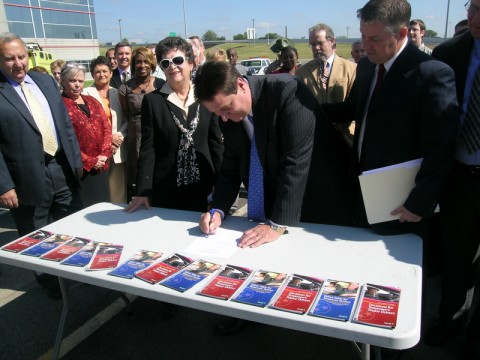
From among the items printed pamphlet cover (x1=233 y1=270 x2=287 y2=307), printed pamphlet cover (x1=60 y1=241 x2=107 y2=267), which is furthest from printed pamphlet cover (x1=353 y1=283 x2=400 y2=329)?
printed pamphlet cover (x1=60 y1=241 x2=107 y2=267)

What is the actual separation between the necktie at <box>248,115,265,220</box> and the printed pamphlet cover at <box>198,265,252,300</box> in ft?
1.68

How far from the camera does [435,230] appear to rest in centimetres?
283

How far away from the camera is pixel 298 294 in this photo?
1.37 metres

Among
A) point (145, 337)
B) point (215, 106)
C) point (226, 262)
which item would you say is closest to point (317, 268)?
point (226, 262)

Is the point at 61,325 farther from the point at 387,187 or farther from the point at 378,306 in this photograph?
the point at 387,187

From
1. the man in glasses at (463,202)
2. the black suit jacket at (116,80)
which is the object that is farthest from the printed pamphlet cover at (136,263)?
the black suit jacket at (116,80)

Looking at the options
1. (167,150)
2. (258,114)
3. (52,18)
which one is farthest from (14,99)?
(52,18)

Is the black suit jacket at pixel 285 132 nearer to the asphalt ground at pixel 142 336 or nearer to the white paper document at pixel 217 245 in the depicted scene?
the white paper document at pixel 217 245

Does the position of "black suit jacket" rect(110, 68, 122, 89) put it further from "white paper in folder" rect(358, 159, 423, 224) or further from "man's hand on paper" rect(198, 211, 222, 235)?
"white paper in folder" rect(358, 159, 423, 224)

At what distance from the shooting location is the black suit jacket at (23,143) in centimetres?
246

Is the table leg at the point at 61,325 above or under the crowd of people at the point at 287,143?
under

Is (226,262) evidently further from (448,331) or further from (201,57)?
(201,57)

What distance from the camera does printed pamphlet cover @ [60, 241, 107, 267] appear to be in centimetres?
169

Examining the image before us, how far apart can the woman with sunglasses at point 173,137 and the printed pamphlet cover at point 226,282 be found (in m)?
0.97
